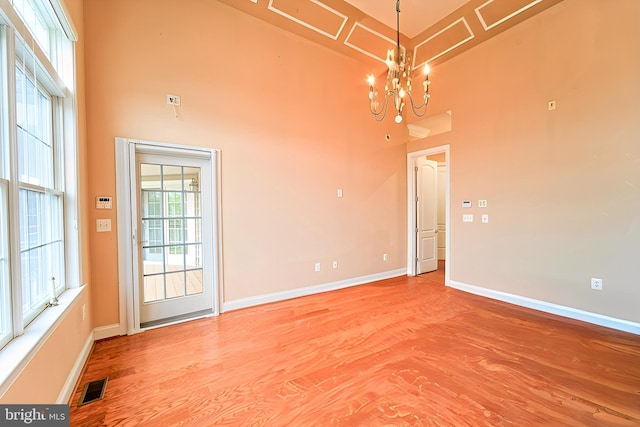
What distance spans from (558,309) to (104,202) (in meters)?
5.46

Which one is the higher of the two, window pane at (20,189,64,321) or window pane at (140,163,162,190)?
window pane at (140,163,162,190)

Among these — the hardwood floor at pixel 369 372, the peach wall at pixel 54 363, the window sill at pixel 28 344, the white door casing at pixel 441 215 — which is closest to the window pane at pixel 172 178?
the peach wall at pixel 54 363

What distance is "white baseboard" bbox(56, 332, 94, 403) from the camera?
1.67 m

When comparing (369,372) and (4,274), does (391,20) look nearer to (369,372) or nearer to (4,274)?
(369,372)

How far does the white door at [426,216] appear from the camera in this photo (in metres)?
5.07

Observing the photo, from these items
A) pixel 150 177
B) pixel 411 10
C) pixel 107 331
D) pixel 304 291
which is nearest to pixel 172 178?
pixel 150 177

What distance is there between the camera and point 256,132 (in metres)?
3.39

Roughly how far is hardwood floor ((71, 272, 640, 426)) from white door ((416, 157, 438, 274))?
2.03 meters

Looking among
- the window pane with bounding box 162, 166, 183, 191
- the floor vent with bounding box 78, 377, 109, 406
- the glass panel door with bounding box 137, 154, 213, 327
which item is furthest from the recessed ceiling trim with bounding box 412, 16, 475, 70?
the floor vent with bounding box 78, 377, 109, 406

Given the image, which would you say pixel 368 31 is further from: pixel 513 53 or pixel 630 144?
pixel 630 144

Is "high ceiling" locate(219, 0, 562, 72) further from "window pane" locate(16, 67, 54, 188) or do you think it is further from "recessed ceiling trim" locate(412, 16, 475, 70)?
"window pane" locate(16, 67, 54, 188)

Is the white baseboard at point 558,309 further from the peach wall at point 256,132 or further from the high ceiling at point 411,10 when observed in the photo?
the high ceiling at point 411,10

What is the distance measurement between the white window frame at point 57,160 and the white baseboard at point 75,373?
1.64 ft

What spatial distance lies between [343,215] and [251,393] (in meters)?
2.89
